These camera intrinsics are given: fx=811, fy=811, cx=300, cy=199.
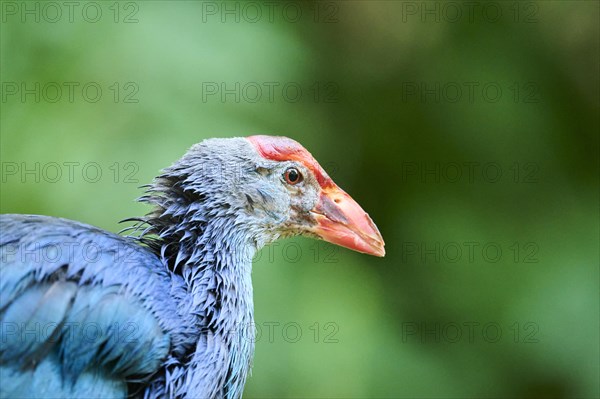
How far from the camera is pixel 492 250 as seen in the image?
582 centimetres

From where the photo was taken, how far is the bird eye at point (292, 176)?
3.56 m

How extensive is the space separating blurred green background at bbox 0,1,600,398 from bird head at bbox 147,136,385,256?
1362mm

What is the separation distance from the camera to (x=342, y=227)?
363cm

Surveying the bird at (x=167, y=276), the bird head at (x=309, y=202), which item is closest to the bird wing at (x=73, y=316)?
the bird at (x=167, y=276)

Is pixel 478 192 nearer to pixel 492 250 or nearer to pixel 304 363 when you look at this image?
pixel 492 250

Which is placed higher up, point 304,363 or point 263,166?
point 263,166

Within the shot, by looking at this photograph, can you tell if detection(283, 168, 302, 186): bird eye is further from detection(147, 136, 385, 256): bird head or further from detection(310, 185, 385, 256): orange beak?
detection(310, 185, 385, 256): orange beak

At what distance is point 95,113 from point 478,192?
2756mm

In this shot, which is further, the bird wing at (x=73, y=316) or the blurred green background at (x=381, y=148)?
the blurred green background at (x=381, y=148)

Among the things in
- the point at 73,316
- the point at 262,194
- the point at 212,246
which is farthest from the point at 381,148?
the point at 73,316

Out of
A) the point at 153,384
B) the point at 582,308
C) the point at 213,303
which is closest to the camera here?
the point at 153,384

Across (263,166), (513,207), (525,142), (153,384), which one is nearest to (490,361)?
(513,207)

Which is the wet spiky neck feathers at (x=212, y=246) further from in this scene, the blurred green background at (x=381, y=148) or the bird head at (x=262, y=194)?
the blurred green background at (x=381, y=148)

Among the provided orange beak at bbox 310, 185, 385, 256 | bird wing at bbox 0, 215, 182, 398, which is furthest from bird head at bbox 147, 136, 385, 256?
bird wing at bbox 0, 215, 182, 398
